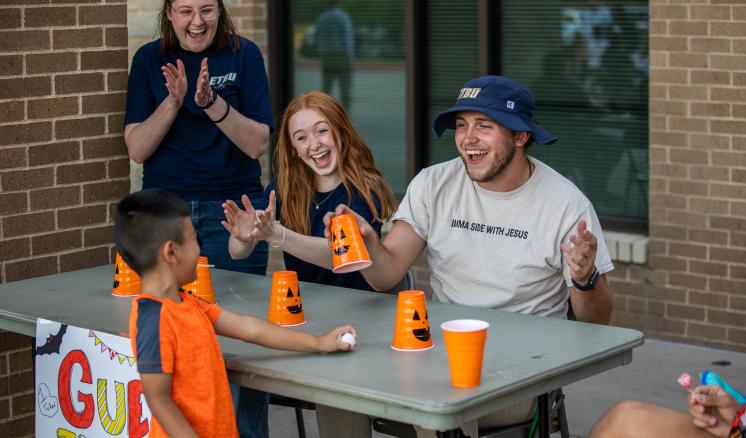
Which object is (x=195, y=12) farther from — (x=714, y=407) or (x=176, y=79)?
(x=714, y=407)

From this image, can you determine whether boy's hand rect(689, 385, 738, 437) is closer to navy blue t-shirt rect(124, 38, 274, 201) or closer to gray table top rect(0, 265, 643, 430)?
gray table top rect(0, 265, 643, 430)

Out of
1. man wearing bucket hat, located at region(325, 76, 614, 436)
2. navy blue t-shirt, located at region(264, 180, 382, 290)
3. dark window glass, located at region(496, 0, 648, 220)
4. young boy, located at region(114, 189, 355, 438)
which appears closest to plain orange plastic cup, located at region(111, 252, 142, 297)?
navy blue t-shirt, located at region(264, 180, 382, 290)

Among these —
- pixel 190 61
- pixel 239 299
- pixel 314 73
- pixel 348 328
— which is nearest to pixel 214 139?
pixel 190 61

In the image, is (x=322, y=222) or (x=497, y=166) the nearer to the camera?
(x=497, y=166)

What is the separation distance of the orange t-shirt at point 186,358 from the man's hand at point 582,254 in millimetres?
1160

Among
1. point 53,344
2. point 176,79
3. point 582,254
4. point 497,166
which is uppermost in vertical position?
point 176,79

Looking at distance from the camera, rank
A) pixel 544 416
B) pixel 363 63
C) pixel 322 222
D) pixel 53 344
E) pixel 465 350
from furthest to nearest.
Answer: pixel 363 63
pixel 322 222
pixel 53 344
pixel 544 416
pixel 465 350

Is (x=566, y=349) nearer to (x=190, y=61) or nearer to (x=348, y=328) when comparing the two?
(x=348, y=328)

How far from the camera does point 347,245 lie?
4.25 metres

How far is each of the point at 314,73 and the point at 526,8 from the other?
5.33 feet

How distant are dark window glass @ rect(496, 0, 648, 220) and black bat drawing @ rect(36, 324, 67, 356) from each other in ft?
13.3

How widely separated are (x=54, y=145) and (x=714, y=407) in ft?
9.42

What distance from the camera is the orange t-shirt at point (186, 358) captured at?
3.62 meters

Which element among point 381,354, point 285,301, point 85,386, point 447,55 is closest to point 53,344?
point 85,386
